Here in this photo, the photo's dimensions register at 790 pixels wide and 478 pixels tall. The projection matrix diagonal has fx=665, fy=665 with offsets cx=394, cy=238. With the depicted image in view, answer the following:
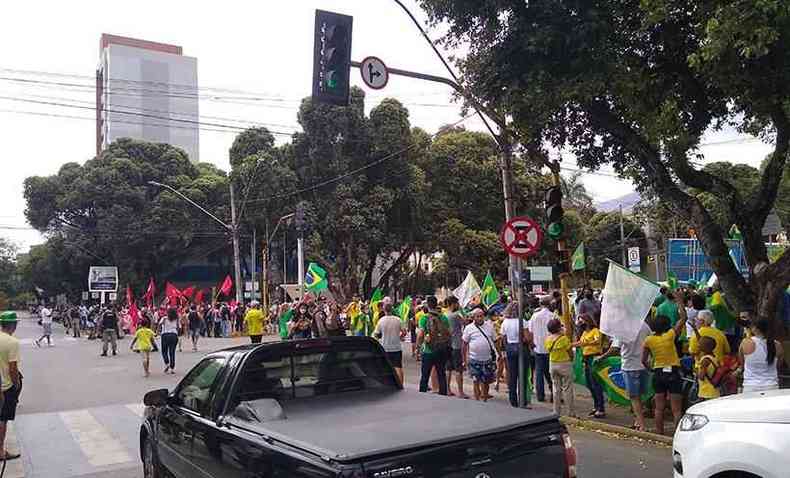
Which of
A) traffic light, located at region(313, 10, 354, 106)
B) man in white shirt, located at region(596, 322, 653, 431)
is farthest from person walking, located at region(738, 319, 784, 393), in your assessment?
traffic light, located at region(313, 10, 354, 106)

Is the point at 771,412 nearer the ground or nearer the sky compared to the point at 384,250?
nearer the ground

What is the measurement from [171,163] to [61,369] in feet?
110

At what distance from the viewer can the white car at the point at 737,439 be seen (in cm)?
401

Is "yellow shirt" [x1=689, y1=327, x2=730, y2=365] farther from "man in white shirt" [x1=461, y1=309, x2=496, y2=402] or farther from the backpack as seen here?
the backpack

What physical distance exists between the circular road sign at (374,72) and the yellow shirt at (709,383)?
662 cm

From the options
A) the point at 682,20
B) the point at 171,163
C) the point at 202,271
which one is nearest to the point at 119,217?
the point at 171,163

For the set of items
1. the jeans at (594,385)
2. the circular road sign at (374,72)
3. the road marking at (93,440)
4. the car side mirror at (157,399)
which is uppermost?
the circular road sign at (374,72)

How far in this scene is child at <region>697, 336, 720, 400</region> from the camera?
757cm

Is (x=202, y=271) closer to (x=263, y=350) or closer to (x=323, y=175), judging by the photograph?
(x=323, y=175)

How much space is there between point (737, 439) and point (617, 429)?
17.0 ft

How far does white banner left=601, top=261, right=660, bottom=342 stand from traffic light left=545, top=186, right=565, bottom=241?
4.45ft

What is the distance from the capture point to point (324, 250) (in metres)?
35.2

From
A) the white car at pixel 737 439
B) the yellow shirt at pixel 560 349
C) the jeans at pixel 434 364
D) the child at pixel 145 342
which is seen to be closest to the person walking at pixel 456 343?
the jeans at pixel 434 364

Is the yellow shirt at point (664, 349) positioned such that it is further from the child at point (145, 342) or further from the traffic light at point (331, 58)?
the child at point (145, 342)
